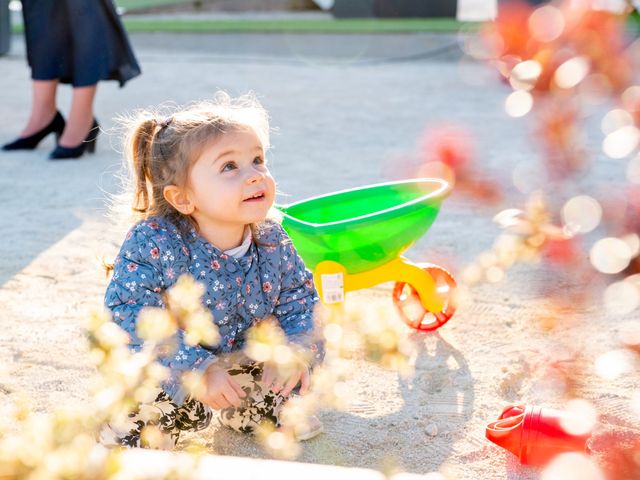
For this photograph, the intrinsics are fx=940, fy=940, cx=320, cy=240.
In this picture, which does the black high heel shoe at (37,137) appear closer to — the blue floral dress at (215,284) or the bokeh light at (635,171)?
the blue floral dress at (215,284)

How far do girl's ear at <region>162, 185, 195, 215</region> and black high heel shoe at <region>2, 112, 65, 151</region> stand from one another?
3.30 meters

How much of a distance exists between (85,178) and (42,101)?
2.23 ft

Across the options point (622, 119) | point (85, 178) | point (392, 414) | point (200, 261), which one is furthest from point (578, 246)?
point (85, 178)

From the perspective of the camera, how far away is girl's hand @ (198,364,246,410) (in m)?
1.71

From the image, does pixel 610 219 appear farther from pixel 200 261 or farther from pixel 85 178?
pixel 85 178

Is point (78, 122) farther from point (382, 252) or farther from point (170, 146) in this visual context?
point (170, 146)

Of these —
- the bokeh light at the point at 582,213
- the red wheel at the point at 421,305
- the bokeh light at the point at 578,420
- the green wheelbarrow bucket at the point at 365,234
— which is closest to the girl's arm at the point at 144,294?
the green wheelbarrow bucket at the point at 365,234

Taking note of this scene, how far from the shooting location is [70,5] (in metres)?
4.61

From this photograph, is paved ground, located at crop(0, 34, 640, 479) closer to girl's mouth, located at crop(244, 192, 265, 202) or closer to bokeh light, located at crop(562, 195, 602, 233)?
bokeh light, located at crop(562, 195, 602, 233)

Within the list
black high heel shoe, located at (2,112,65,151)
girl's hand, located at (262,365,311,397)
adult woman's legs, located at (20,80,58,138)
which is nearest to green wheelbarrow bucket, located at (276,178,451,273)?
girl's hand, located at (262,365,311,397)

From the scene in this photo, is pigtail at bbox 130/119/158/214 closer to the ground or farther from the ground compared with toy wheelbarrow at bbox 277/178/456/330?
farther from the ground

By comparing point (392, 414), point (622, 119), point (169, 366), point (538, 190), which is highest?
point (622, 119)

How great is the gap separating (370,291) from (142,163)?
116 cm

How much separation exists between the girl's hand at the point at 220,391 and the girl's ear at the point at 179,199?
1.23 feet
